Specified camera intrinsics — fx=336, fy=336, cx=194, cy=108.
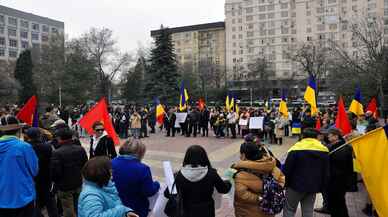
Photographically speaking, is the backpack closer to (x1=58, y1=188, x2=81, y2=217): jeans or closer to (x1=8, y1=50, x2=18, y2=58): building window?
(x1=58, y1=188, x2=81, y2=217): jeans

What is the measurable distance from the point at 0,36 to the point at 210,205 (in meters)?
110

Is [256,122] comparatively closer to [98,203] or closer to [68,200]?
[68,200]

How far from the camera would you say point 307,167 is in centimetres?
508

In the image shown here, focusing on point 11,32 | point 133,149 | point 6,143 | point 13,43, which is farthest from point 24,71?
point 13,43

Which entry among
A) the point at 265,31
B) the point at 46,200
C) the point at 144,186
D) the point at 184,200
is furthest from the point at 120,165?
the point at 265,31

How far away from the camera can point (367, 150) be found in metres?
4.61

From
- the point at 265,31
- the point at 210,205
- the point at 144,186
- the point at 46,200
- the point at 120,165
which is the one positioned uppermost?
the point at 265,31

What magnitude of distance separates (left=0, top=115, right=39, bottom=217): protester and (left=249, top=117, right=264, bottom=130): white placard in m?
13.8

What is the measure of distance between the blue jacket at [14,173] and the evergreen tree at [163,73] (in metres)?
36.9

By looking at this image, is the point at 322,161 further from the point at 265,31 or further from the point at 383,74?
the point at 265,31

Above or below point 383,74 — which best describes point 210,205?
below

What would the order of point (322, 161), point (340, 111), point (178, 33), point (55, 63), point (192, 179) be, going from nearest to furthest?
1. point (192, 179)
2. point (322, 161)
3. point (340, 111)
4. point (55, 63)
5. point (178, 33)

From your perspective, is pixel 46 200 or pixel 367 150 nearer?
pixel 367 150

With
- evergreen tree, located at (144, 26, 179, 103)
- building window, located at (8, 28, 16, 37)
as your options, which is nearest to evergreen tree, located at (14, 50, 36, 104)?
evergreen tree, located at (144, 26, 179, 103)
